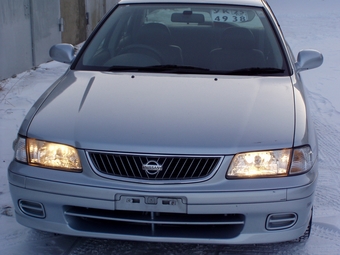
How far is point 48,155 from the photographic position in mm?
2799

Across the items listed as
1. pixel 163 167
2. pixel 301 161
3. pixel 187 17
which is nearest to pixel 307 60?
pixel 187 17

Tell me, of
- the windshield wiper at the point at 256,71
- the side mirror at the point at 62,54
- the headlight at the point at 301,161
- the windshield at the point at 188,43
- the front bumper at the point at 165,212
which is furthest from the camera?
the side mirror at the point at 62,54

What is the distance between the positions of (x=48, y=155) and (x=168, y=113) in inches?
28.2

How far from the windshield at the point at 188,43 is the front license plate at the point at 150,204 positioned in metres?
1.34

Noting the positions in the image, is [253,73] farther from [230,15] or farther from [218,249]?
[218,249]

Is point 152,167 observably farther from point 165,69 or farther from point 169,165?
point 165,69

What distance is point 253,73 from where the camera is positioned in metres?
3.67

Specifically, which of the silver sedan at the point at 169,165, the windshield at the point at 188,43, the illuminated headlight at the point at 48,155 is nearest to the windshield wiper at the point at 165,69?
the windshield at the point at 188,43

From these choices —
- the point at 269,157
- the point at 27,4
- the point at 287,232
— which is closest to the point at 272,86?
the point at 269,157

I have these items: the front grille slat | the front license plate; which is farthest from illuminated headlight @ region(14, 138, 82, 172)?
the front license plate

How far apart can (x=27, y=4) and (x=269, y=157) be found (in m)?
6.27

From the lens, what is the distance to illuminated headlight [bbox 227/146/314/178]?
2674 mm

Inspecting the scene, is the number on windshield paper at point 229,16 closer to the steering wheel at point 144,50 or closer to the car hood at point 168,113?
the steering wheel at point 144,50

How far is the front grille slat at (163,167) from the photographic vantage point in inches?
104
